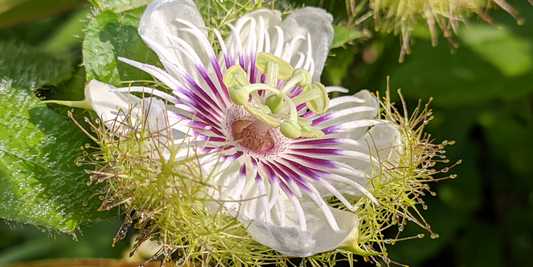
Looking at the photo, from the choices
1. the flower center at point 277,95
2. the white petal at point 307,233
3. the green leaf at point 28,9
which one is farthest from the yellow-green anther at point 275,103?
the green leaf at point 28,9

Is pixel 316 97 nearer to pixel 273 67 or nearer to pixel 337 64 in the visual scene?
pixel 273 67

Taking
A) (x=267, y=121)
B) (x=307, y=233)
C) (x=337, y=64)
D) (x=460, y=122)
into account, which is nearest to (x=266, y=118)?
(x=267, y=121)

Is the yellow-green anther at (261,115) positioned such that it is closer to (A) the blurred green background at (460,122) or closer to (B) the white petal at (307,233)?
(B) the white petal at (307,233)

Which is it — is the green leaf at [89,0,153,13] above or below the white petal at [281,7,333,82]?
above

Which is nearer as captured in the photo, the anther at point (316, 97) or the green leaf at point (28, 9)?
the anther at point (316, 97)

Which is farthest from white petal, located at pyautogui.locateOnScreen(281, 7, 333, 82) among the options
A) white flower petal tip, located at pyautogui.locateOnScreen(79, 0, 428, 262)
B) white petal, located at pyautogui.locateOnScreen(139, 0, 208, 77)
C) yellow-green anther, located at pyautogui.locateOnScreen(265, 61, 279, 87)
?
white petal, located at pyautogui.locateOnScreen(139, 0, 208, 77)

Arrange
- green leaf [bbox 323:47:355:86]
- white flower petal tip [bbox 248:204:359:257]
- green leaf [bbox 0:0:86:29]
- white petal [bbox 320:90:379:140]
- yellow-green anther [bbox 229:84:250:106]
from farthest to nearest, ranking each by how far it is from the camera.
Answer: green leaf [bbox 323:47:355:86]
green leaf [bbox 0:0:86:29]
white petal [bbox 320:90:379:140]
yellow-green anther [bbox 229:84:250:106]
white flower petal tip [bbox 248:204:359:257]

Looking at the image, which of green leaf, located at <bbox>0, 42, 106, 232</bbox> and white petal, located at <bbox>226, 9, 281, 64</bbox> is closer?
green leaf, located at <bbox>0, 42, 106, 232</bbox>

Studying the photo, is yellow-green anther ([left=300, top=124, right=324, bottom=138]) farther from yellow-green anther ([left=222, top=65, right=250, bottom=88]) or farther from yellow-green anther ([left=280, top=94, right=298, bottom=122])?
yellow-green anther ([left=222, top=65, right=250, bottom=88])
